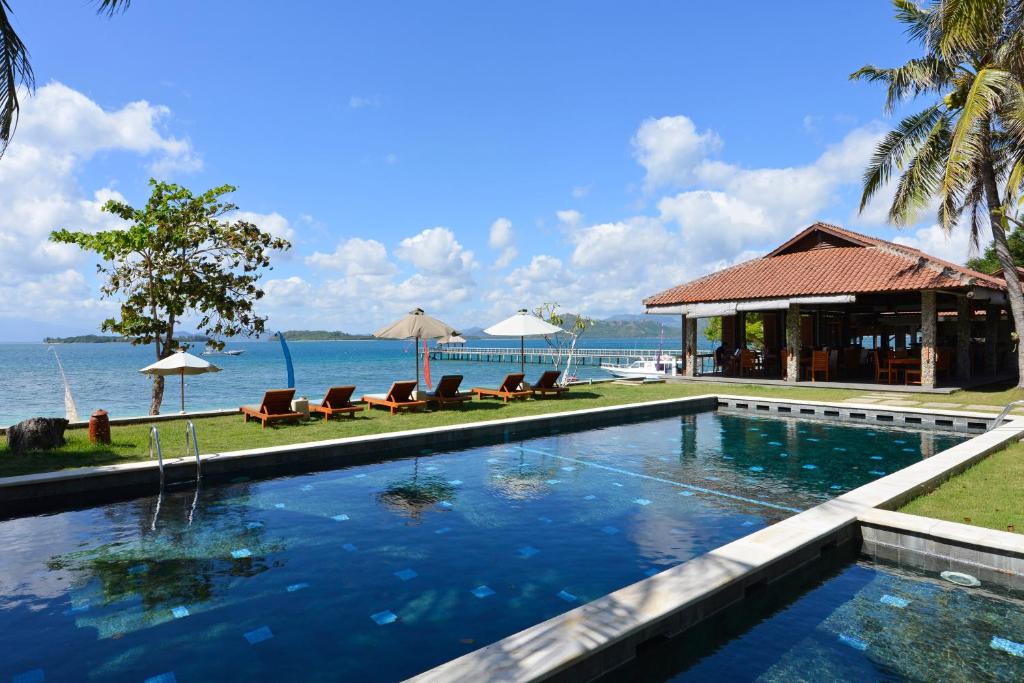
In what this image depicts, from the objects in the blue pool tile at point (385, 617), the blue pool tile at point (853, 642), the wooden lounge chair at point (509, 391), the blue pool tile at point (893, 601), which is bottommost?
the blue pool tile at point (385, 617)

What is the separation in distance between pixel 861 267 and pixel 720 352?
5932 millimetres

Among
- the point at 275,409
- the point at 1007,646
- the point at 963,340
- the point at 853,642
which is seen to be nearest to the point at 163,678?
the point at 853,642

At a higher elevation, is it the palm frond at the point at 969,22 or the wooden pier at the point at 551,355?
the palm frond at the point at 969,22

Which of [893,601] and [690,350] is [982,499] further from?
[690,350]

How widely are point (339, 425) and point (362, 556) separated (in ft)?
21.5

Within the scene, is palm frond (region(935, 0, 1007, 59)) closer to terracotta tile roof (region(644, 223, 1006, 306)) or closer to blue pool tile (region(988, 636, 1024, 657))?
terracotta tile roof (region(644, 223, 1006, 306))

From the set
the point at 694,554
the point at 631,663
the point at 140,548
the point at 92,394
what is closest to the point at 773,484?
the point at 694,554

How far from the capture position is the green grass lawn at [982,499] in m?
5.93

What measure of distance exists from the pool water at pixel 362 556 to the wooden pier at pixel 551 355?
42.1 meters

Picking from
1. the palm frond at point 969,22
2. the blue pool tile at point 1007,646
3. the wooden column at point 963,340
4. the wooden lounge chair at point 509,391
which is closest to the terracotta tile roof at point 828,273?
the wooden column at point 963,340

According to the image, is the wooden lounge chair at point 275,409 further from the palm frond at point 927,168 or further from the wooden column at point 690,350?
the palm frond at point 927,168

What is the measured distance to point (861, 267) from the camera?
19391 mm

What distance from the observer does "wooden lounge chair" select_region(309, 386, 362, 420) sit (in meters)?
13.0

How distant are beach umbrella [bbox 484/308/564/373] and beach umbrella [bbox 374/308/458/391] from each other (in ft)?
4.32
